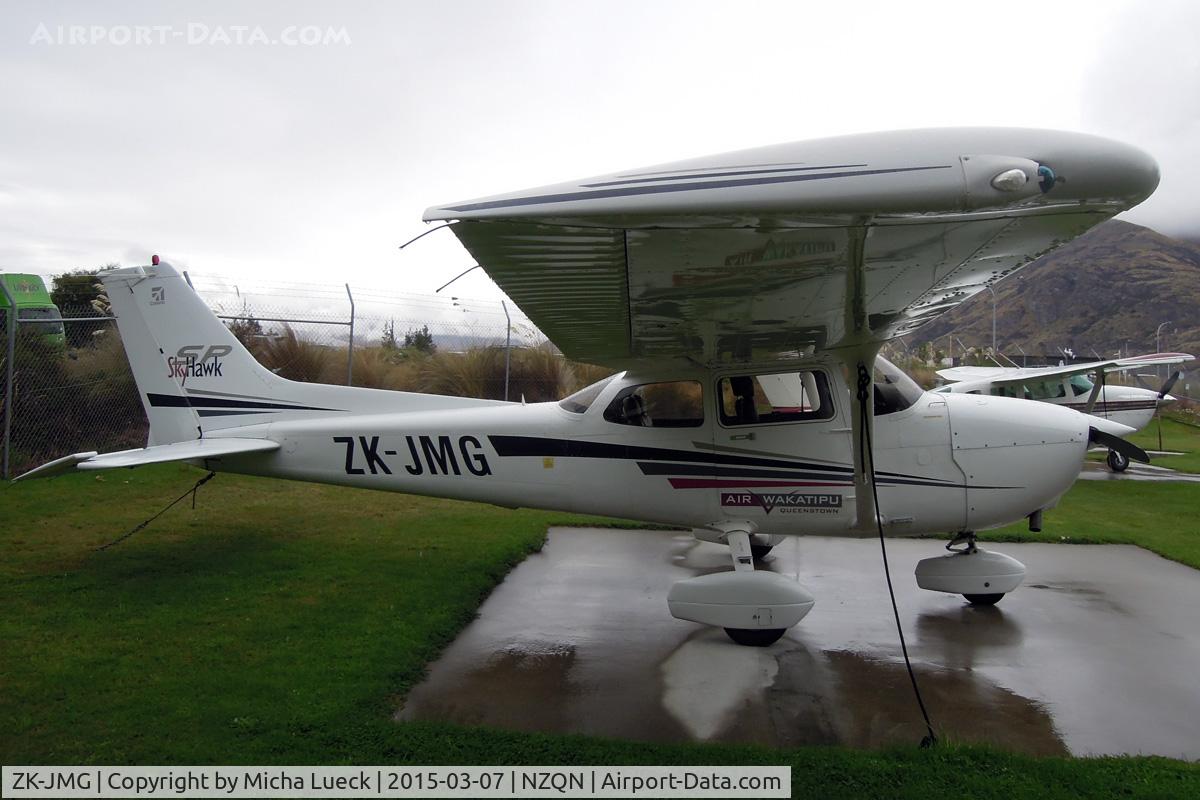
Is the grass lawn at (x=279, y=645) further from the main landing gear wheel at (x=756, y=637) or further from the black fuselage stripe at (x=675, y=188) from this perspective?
the black fuselage stripe at (x=675, y=188)

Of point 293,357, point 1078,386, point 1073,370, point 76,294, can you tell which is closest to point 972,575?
point 1073,370

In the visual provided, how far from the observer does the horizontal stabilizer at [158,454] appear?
189 inches

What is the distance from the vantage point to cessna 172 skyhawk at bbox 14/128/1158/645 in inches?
87.5

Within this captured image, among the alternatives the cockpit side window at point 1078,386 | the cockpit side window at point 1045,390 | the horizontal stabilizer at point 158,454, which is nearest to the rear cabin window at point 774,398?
the horizontal stabilizer at point 158,454

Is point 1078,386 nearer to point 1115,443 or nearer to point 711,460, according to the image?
point 1115,443

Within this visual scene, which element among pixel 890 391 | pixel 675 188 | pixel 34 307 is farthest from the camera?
pixel 34 307

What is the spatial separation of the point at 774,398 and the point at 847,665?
1812 mm

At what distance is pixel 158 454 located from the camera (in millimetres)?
5293

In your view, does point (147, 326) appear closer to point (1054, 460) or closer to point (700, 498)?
point (700, 498)

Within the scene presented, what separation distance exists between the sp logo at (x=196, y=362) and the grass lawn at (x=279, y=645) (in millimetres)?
1592

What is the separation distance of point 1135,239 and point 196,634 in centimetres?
11192

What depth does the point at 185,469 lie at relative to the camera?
392 inches

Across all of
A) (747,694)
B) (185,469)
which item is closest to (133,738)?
(747,694)

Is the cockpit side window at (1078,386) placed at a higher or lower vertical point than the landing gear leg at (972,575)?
higher
